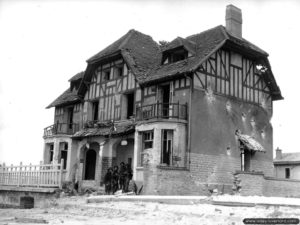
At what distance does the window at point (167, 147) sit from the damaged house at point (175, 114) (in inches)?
2.1

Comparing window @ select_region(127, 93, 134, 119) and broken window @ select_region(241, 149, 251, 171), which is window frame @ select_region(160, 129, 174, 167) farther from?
broken window @ select_region(241, 149, 251, 171)

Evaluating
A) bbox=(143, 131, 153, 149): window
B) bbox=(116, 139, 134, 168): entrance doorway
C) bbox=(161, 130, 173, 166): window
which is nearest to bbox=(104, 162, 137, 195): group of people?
bbox=(116, 139, 134, 168): entrance doorway

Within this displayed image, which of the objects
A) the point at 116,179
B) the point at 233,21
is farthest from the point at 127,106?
the point at 233,21

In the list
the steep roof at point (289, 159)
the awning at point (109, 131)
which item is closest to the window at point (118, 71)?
the awning at point (109, 131)

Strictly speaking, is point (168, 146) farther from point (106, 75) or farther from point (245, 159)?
point (106, 75)

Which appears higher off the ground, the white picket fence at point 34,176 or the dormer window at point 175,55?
the dormer window at point 175,55

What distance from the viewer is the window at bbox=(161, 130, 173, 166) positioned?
24.0 metres

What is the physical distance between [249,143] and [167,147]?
532 cm

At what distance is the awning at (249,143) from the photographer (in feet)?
86.2

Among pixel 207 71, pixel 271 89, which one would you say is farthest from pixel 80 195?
pixel 271 89

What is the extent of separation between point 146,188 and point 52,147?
1291 cm

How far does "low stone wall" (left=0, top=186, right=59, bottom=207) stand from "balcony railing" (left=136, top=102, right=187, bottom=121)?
267 inches

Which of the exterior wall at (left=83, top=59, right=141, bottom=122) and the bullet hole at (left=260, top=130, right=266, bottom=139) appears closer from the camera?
the exterior wall at (left=83, top=59, right=141, bottom=122)

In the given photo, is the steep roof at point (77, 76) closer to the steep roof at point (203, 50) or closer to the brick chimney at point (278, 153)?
the steep roof at point (203, 50)
